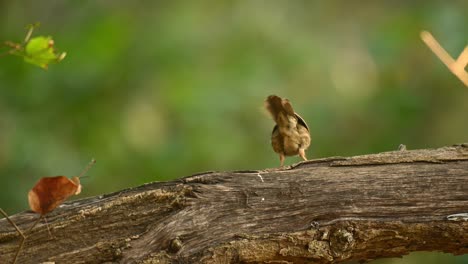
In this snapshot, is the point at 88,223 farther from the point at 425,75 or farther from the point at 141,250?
the point at 425,75

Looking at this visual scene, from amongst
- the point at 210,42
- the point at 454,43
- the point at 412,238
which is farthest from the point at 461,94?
the point at 412,238

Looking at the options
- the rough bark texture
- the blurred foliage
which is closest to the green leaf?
the rough bark texture

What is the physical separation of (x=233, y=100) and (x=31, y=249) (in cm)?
629

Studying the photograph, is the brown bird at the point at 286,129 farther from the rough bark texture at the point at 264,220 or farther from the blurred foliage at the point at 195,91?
the blurred foliage at the point at 195,91

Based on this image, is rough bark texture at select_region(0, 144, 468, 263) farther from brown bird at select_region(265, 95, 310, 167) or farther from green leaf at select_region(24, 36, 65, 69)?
green leaf at select_region(24, 36, 65, 69)

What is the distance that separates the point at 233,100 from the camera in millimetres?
9586

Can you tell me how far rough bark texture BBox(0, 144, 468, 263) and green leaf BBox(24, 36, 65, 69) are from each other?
54cm

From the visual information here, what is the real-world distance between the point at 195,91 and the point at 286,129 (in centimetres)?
512

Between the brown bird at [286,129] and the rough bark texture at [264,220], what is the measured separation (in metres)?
0.39

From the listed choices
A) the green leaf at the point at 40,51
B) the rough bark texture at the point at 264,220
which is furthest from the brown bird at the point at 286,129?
the green leaf at the point at 40,51

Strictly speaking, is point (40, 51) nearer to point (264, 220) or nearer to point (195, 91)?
point (264, 220)

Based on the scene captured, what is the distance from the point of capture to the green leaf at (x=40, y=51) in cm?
315

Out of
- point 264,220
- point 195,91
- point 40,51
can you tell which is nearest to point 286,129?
point 264,220

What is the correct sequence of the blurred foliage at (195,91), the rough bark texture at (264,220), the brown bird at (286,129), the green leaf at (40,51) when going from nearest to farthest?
the green leaf at (40,51) < the rough bark texture at (264,220) < the brown bird at (286,129) < the blurred foliage at (195,91)
